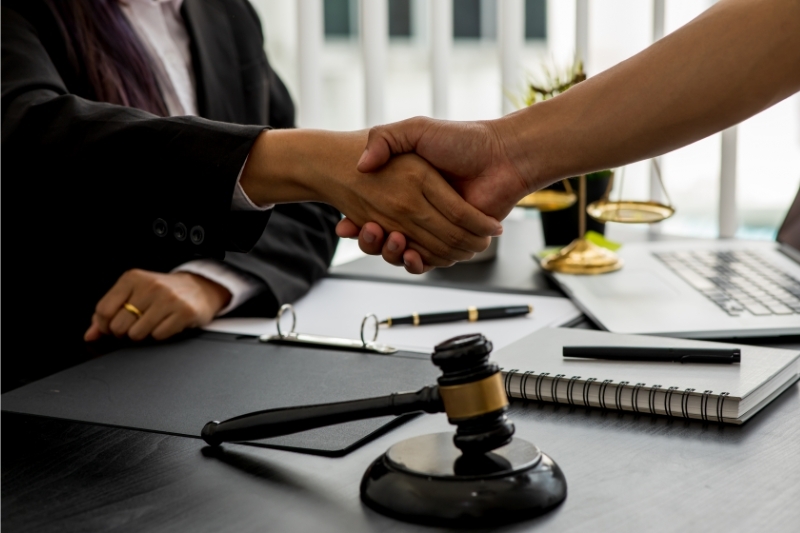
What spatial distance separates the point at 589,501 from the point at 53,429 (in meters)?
0.48

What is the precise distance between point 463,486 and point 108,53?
3.45 feet

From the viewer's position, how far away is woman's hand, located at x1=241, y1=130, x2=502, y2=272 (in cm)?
111

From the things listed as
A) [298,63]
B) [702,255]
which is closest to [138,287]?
[702,255]

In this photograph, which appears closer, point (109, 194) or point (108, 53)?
point (109, 194)

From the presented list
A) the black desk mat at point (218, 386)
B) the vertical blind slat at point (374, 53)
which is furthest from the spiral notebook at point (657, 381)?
the vertical blind slat at point (374, 53)

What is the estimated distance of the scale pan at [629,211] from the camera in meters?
1.37

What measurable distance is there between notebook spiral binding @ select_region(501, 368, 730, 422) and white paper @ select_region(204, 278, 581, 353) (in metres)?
0.17

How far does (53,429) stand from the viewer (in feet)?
2.66

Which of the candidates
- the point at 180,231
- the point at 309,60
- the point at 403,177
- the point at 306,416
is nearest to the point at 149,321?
the point at 180,231

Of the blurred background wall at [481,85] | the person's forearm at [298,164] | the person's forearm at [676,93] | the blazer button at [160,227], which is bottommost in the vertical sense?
the blurred background wall at [481,85]

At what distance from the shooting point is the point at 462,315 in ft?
3.73

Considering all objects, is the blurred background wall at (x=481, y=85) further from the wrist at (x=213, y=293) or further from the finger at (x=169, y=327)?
the finger at (x=169, y=327)

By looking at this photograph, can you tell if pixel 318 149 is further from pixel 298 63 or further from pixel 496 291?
pixel 298 63

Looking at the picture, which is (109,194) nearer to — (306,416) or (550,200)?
(306,416)
